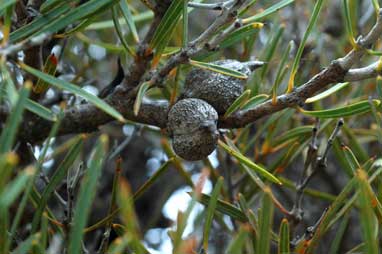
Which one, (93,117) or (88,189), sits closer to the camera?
(88,189)

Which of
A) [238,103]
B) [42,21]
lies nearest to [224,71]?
[238,103]

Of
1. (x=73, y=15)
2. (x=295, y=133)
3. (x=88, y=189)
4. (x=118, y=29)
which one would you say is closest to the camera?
(x=88, y=189)

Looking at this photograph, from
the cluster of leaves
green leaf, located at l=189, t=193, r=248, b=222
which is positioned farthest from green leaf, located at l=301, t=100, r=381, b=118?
green leaf, located at l=189, t=193, r=248, b=222

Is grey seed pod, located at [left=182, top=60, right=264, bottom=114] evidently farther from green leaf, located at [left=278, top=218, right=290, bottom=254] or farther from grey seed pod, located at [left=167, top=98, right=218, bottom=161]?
green leaf, located at [left=278, top=218, right=290, bottom=254]

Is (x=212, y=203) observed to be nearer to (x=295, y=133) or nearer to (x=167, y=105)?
(x=167, y=105)

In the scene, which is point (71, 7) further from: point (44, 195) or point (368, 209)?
point (368, 209)

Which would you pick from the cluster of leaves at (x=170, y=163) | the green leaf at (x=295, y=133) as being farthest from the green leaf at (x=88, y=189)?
the green leaf at (x=295, y=133)
